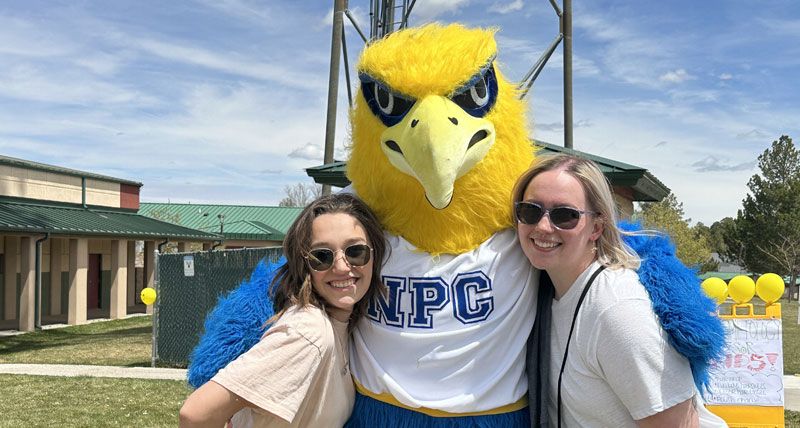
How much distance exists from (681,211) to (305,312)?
46.5 meters

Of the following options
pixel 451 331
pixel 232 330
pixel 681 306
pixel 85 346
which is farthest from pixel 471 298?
pixel 85 346

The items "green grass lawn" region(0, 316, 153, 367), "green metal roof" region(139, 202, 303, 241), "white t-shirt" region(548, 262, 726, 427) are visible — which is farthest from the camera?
"green metal roof" region(139, 202, 303, 241)

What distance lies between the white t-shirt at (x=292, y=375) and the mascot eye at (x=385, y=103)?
759 millimetres

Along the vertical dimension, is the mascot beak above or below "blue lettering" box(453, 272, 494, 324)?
above

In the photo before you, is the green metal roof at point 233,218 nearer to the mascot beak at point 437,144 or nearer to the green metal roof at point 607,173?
the green metal roof at point 607,173

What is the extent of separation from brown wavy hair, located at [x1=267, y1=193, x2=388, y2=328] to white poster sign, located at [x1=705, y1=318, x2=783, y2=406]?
4.92m

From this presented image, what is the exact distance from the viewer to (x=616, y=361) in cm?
184

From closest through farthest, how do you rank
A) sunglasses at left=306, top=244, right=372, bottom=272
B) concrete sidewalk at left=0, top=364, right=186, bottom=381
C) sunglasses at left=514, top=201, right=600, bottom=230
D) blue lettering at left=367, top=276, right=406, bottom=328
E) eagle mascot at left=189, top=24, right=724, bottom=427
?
sunglasses at left=514, top=201, right=600, bottom=230 < sunglasses at left=306, top=244, right=372, bottom=272 < eagle mascot at left=189, top=24, right=724, bottom=427 < blue lettering at left=367, top=276, right=406, bottom=328 < concrete sidewalk at left=0, top=364, right=186, bottom=381

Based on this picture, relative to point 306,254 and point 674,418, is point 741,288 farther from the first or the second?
point 306,254

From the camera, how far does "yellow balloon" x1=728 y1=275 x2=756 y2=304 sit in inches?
249

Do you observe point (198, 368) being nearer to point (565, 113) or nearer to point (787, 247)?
point (565, 113)

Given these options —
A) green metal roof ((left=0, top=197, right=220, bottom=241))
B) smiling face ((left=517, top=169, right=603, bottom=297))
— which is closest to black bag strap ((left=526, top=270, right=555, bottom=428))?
smiling face ((left=517, top=169, right=603, bottom=297))

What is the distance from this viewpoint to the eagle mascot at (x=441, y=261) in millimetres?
2188

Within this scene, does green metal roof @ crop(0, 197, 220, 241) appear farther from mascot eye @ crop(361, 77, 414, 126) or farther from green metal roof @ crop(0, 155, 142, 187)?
mascot eye @ crop(361, 77, 414, 126)
